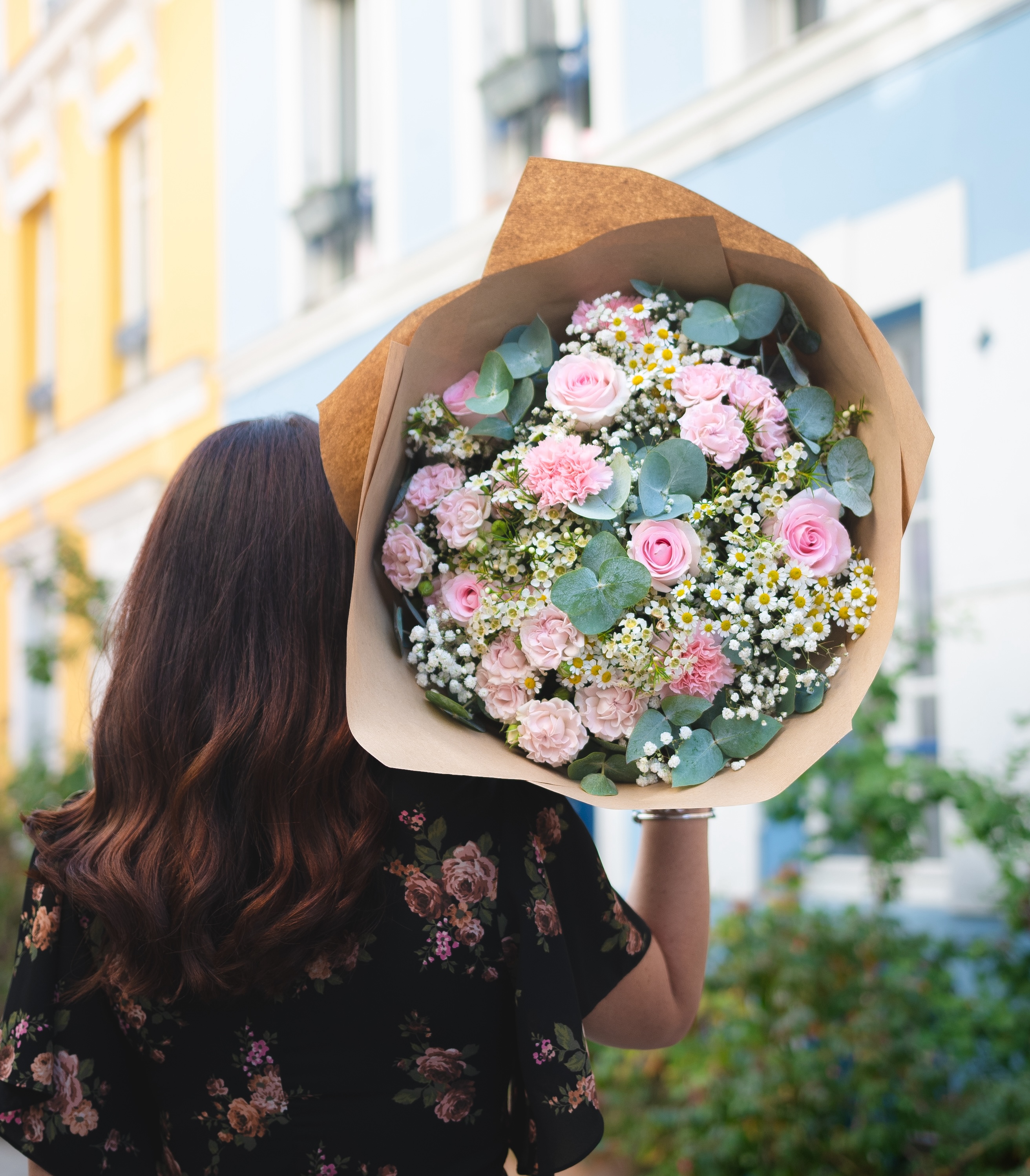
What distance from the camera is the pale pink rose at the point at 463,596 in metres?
1.28

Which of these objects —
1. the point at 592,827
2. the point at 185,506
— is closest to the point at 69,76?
the point at 592,827

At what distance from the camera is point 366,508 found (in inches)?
48.3

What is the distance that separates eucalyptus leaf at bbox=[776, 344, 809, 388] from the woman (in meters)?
0.57

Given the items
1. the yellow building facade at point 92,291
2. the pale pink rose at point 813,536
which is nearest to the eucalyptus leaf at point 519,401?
the pale pink rose at point 813,536

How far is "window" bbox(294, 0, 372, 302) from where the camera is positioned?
6.32 m

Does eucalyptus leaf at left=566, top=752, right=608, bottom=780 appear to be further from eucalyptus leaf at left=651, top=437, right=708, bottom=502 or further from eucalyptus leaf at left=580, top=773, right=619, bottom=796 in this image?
eucalyptus leaf at left=651, top=437, right=708, bottom=502

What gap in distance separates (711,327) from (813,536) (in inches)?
11.1

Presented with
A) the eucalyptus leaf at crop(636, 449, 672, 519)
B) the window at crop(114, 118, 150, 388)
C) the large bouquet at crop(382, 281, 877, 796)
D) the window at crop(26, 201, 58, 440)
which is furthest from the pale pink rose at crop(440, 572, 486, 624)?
the window at crop(26, 201, 58, 440)

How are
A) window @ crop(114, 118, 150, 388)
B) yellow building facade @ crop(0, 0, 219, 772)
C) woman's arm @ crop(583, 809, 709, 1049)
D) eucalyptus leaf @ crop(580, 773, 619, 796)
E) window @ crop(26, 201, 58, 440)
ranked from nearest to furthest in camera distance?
eucalyptus leaf @ crop(580, 773, 619, 796) < woman's arm @ crop(583, 809, 709, 1049) < yellow building facade @ crop(0, 0, 219, 772) < window @ crop(114, 118, 150, 388) < window @ crop(26, 201, 58, 440)

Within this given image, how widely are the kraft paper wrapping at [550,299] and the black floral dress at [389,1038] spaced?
5.1 inches

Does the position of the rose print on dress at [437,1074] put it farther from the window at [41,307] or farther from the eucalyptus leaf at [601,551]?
the window at [41,307]

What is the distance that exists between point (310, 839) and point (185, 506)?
43 centimetres

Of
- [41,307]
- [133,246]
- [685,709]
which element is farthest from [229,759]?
[41,307]

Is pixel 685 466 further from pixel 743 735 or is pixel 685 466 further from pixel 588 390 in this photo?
pixel 743 735
